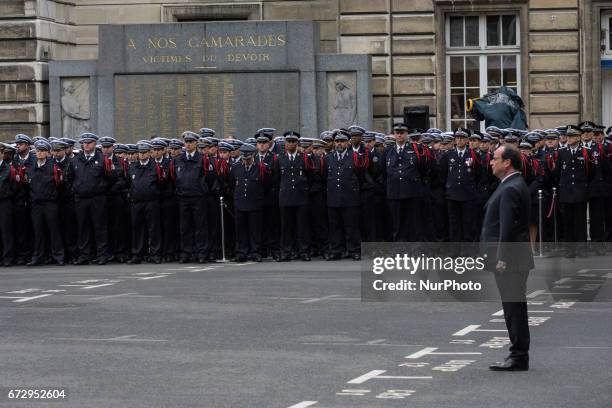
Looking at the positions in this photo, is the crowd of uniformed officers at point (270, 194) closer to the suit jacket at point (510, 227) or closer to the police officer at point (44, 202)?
the police officer at point (44, 202)

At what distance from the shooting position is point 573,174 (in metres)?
23.9

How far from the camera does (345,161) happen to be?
79.0 ft

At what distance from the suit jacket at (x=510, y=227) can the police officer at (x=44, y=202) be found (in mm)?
12903

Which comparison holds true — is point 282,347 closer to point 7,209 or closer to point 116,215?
point 116,215

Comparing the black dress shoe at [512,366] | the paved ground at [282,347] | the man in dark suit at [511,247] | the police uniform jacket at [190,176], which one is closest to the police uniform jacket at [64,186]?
the police uniform jacket at [190,176]

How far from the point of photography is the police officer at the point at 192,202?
954 inches

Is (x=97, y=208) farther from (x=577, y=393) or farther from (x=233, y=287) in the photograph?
(x=577, y=393)

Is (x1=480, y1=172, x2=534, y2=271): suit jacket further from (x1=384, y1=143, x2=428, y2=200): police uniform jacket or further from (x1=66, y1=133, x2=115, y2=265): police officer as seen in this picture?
(x1=66, y1=133, x2=115, y2=265): police officer

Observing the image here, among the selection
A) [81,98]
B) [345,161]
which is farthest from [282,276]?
[81,98]

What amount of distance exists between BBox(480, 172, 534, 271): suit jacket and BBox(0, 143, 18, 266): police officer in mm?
13324

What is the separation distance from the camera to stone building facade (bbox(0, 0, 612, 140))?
32938mm

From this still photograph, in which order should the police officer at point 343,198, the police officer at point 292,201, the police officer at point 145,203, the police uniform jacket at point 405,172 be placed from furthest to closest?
the police officer at point 145,203 < the police officer at point 292,201 < the police officer at point 343,198 < the police uniform jacket at point 405,172

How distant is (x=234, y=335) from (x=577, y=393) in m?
4.27

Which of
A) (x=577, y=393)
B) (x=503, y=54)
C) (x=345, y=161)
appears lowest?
(x=577, y=393)
